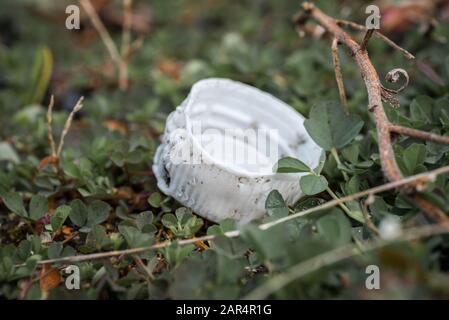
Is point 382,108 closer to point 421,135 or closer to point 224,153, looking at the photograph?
point 421,135

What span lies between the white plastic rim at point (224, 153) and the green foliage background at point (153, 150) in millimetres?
70

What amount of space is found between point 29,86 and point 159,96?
19.5 inches

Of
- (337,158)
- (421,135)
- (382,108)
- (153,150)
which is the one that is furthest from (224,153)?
(421,135)

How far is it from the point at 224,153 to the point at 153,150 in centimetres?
22

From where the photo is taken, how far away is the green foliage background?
3.59ft

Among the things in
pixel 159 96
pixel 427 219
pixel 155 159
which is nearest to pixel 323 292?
pixel 427 219

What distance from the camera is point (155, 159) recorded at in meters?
1.56

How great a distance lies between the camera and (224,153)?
64.7 inches

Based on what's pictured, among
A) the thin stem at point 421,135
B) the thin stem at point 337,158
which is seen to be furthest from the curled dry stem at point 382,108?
the thin stem at point 337,158

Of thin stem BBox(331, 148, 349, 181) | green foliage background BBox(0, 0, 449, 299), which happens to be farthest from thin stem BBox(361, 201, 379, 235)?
thin stem BBox(331, 148, 349, 181)

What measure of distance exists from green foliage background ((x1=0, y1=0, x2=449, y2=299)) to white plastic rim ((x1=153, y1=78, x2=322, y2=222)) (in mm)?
70

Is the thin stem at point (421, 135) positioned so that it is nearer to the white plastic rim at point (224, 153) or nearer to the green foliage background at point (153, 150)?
the green foliage background at point (153, 150)

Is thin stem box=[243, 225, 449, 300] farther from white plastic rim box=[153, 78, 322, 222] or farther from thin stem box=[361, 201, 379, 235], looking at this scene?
white plastic rim box=[153, 78, 322, 222]

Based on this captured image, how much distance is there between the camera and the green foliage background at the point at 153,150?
1.09 meters
